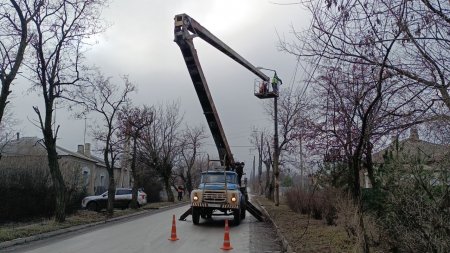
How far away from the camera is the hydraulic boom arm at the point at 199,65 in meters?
17.5

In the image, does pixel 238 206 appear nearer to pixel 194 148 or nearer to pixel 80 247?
pixel 80 247

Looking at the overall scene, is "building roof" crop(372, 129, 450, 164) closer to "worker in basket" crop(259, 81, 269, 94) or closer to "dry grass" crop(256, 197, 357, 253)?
"dry grass" crop(256, 197, 357, 253)

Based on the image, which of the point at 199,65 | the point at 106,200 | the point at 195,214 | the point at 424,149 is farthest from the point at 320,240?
the point at 106,200

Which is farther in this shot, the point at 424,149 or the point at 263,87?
the point at 263,87

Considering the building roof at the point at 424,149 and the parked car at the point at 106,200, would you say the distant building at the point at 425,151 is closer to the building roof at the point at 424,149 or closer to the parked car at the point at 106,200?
the building roof at the point at 424,149

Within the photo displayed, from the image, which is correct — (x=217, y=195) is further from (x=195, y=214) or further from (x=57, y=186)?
(x=57, y=186)

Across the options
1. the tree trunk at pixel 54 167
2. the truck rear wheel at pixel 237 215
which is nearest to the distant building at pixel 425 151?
the truck rear wheel at pixel 237 215

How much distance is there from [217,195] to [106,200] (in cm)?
1750

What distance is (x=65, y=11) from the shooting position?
20.7 metres

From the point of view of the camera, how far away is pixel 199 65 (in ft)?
61.9

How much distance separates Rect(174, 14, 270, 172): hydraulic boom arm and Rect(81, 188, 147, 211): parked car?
1524 centimetres

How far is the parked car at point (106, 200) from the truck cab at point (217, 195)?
15.4 m

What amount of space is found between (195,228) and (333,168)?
6.52m

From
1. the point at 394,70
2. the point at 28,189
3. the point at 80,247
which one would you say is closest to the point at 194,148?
the point at 28,189
